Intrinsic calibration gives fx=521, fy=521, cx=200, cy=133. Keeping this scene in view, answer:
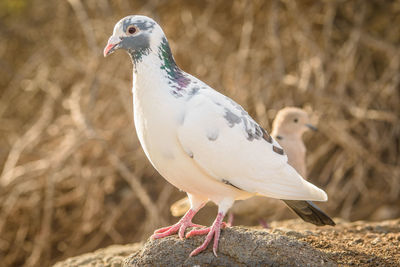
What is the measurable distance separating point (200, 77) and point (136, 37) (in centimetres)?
400

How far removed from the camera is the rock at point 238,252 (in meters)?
2.91

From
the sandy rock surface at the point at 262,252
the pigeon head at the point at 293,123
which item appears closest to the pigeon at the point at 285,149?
the pigeon head at the point at 293,123

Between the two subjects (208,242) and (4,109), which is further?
(4,109)

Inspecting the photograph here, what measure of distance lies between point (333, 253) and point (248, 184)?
0.68 m

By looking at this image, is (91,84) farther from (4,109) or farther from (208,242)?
(208,242)

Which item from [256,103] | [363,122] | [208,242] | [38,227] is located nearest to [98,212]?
[38,227]

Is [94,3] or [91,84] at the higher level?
[94,3]

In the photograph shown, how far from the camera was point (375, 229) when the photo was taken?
4129 millimetres

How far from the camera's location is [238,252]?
2936 mm

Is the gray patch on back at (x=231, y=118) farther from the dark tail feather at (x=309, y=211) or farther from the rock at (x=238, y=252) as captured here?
the dark tail feather at (x=309, y=211)

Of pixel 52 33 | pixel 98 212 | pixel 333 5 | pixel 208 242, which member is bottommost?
pixel 98 212

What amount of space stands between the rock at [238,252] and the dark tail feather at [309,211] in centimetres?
39

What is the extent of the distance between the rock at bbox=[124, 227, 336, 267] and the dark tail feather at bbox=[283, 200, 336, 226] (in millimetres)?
389

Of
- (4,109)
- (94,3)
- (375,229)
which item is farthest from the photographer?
(4,109)
